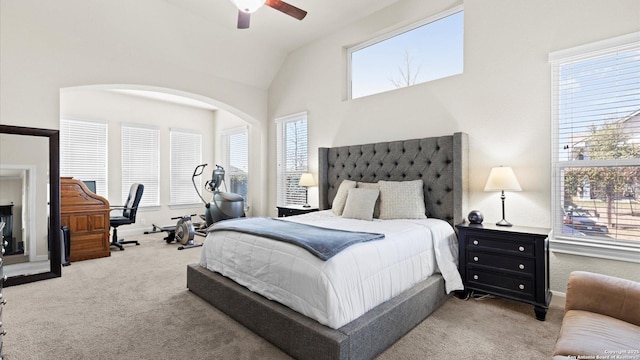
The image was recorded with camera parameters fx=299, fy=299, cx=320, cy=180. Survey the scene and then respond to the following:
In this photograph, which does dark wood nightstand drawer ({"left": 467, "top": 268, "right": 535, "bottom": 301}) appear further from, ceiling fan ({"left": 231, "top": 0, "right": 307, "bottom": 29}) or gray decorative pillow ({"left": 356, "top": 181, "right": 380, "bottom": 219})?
ceiling fan ({"left": 231, "top": 0, "right": 307, "bottom": 29})

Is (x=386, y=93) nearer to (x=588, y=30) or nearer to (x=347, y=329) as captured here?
(x=588, y=30)

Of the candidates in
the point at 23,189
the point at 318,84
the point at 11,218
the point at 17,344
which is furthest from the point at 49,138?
the point at 318,84

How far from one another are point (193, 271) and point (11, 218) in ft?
7.81

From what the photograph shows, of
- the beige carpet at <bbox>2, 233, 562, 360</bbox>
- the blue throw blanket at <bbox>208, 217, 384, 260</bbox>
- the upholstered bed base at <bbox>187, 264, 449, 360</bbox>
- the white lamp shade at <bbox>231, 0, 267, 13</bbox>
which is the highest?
the white lamp shade at <bbox>231, 0, 267, 13</bbox>

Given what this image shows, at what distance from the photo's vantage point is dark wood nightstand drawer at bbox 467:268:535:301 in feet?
8.07

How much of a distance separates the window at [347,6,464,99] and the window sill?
2.03 m

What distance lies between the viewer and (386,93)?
13.0 feet

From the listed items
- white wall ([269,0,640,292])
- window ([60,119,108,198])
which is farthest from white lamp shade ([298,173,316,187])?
window ([60,119,108,198])

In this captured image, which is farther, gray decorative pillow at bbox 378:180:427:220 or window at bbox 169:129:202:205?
window at bbox 169:129:202:205

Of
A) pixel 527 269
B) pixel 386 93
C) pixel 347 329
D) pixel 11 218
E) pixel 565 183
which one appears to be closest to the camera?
pixel 347 329

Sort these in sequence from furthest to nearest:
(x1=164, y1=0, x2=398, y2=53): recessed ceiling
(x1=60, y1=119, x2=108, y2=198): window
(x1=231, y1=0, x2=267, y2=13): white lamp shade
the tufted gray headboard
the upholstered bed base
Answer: (x1=60, y1=119, x2=108, y2=198): window, (x1=164, y1=0, x2=398, y2=53): recessed ceiling, the tufted gray headboard, (x1=231, y1=0, x2=267, y2=13): white lamp shade, the upholstered bed base

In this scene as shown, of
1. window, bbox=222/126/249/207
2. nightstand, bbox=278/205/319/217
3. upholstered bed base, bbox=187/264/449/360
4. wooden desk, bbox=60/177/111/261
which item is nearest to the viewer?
upholstered bed base, bbox=187/264/449/360

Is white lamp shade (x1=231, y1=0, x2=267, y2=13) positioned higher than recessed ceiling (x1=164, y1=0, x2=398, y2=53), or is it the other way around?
recessed ceiling (x1=164, y1=0, x2=398, y2=53)

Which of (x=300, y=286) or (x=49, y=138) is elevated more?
(x=49, y=138)
